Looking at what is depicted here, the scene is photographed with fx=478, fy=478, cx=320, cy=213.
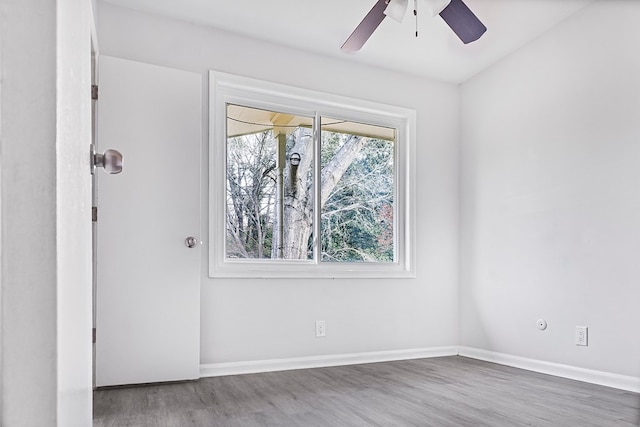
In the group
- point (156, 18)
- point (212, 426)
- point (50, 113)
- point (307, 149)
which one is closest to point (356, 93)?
point (307, 149)

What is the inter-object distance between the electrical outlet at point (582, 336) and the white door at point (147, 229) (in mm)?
2475

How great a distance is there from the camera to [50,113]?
1.51 feet

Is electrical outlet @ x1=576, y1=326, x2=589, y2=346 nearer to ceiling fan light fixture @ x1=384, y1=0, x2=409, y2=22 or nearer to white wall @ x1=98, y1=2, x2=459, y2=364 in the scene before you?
white wall @ x1=98, y1=2, x2=459, y2=364

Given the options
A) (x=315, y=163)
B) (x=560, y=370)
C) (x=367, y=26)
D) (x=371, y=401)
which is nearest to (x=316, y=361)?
(x=371, y=401)

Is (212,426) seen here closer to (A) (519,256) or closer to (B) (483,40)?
(A) (519,256)

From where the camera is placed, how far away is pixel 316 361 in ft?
11.4

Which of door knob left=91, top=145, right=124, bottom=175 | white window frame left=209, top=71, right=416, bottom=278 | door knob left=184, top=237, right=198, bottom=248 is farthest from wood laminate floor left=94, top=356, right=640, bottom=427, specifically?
door knob left=91, top=145, right=124, bottom=175

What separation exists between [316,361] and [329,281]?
59 centimetres

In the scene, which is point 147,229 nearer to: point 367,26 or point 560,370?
point 367,26

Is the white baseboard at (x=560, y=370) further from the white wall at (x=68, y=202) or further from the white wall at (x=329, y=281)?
the white wall at (x=68, y=202)

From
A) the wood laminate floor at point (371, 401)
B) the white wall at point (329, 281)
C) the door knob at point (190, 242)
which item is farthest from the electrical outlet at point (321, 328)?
the door knob at point (190, 242)

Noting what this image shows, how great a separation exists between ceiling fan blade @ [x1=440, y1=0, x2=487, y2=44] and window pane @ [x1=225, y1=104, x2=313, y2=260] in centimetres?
149

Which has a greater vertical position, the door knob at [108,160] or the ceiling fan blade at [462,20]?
the ceiling fan blade at [462,20]

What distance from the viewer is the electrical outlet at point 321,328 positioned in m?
3.53
